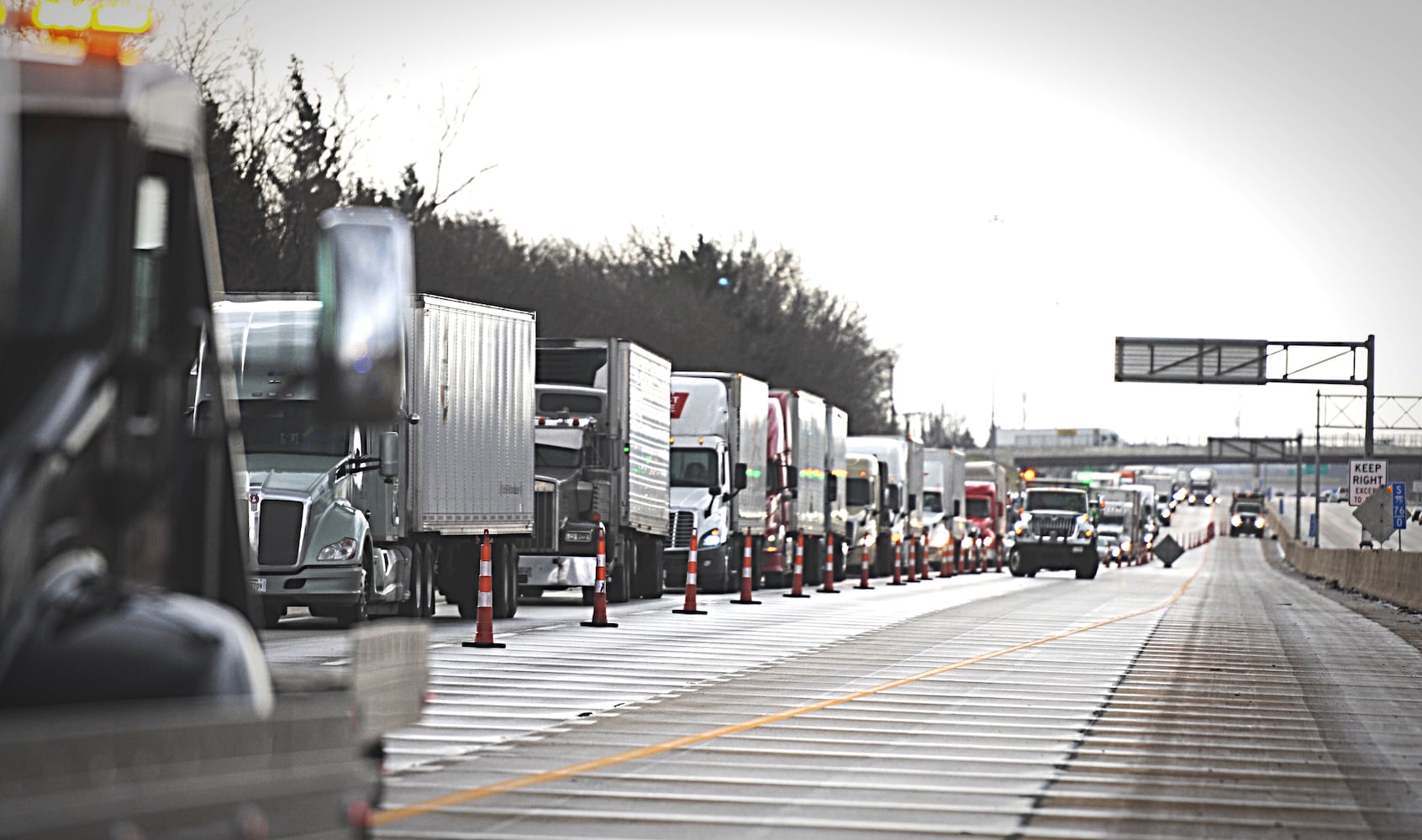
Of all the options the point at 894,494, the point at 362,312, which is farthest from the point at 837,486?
the point at 362,312

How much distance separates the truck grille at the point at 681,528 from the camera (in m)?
35.8

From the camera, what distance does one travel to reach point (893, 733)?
530 inches

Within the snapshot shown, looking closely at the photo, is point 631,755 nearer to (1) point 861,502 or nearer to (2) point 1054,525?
(1) point 861,502

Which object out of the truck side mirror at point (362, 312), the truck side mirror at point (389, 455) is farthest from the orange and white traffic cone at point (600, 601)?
the truck side mirror at point (362, 312)

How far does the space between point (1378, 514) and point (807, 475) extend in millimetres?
12949

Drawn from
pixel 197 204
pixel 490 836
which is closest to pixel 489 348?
pixel 490 836

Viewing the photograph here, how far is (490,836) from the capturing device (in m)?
8.64

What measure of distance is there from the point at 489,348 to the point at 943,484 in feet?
126

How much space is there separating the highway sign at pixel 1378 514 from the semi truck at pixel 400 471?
25918 mm

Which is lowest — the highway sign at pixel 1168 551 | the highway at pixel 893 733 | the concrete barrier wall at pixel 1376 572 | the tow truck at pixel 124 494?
the highway sign at pixel 1168 551

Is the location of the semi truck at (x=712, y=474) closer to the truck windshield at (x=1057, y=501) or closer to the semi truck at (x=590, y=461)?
the semi truck at (x=590, y=461)

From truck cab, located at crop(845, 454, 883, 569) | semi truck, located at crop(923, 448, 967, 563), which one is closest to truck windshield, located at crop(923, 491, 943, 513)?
semi truck, located at crop(923, 448, 967, 563)

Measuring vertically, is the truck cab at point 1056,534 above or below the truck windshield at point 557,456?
below

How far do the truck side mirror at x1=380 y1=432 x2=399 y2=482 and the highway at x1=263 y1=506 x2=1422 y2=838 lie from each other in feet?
5.88
